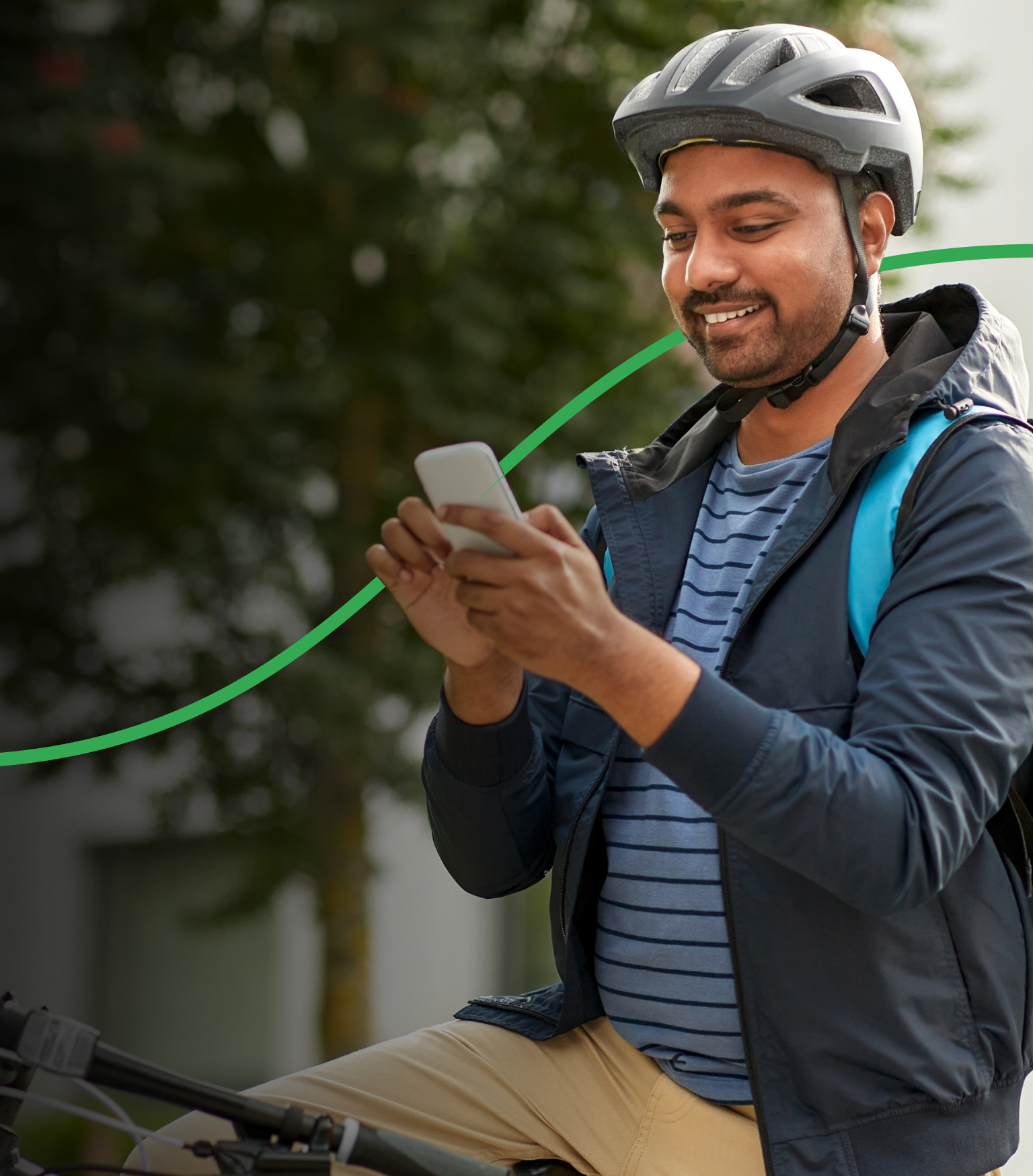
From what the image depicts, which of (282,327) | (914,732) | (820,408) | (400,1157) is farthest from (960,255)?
(282,327)

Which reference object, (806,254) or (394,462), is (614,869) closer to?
(806,254)

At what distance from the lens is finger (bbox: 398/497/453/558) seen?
1440 mm

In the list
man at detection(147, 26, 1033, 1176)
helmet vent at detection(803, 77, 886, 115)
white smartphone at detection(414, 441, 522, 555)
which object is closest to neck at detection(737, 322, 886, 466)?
man at detection(147, 26, 1033, 1176)

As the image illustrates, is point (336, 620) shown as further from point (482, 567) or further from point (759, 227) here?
point (759, 227)

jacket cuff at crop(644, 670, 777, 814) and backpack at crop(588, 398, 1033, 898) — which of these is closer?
jacket cuff at crop(644, 670, 777, 814)

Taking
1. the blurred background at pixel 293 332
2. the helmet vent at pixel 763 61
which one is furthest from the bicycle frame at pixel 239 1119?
the blurred background at pixel 293 332

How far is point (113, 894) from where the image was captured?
6.15m

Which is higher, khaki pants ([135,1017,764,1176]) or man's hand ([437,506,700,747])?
man's hand ([437,506,700,747])

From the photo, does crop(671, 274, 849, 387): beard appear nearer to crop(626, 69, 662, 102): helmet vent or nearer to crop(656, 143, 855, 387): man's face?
crop(656, 143, 855, 387): man's face

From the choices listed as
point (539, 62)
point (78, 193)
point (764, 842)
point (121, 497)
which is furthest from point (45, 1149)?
point (764, 842)

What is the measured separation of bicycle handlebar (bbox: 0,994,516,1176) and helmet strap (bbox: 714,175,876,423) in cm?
98

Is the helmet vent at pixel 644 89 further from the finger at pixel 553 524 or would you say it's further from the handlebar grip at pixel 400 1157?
the handlebar grip at pixel 400 1157

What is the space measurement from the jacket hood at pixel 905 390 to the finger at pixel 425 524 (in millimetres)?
421

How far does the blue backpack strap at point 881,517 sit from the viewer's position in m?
1.49
